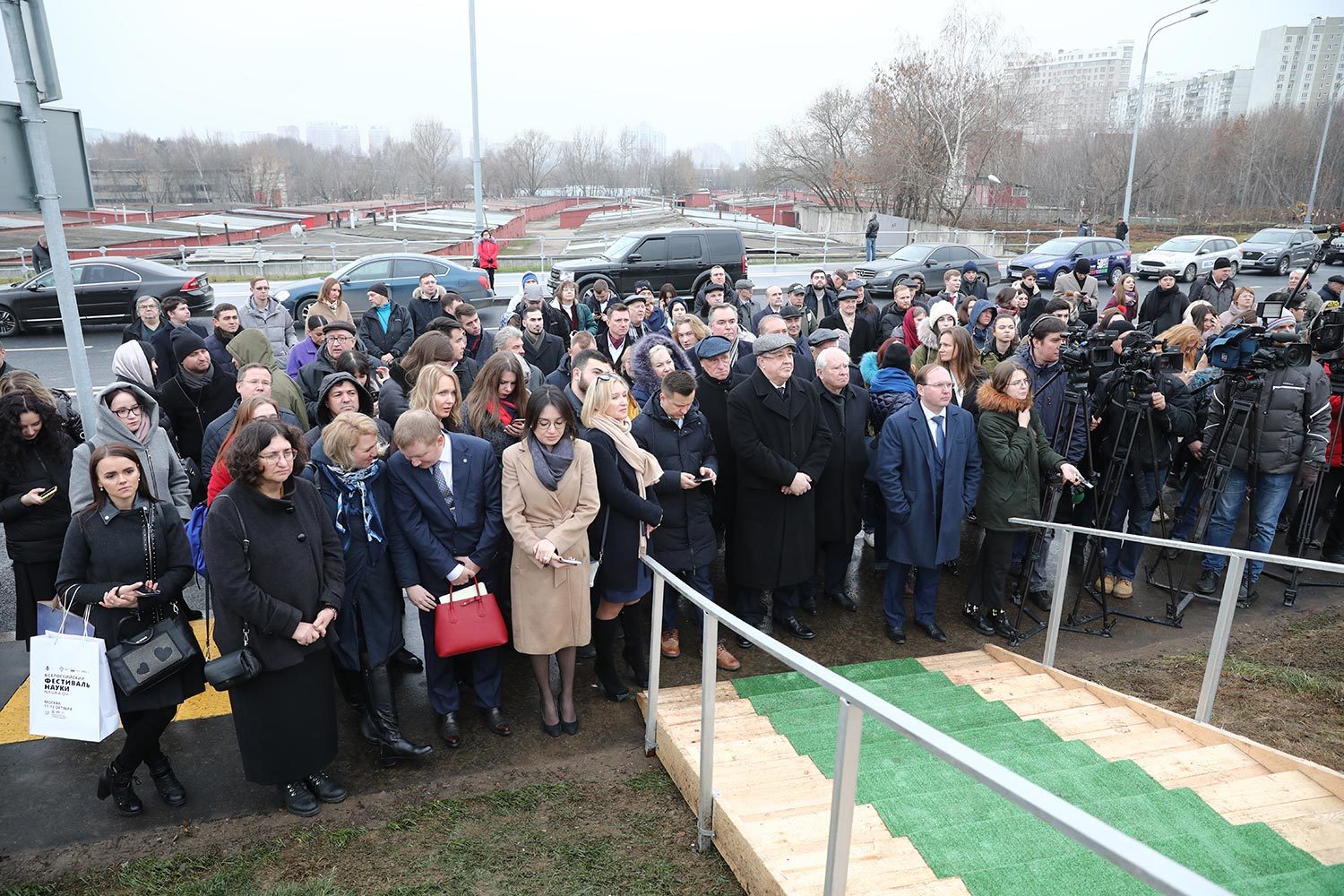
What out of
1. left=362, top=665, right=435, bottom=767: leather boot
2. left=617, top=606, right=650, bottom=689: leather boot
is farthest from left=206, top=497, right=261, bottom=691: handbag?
left=617, top=606, right=650, bottom=689: leather boot

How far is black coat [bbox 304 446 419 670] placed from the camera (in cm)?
400

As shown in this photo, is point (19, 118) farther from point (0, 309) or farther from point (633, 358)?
point (0, 309)

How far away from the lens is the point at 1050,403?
6133 millimetres

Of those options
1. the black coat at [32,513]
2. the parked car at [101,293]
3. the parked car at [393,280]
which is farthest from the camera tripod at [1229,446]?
the parked car at [101,293]

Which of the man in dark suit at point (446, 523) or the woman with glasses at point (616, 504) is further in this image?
the woman with glasses at point (616, 504)

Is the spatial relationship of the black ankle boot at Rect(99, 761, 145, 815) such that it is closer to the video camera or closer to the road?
the road

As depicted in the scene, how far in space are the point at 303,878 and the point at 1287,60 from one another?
477 feet

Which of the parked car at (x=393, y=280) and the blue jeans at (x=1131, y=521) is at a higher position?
the parked car at (x=393, y=280)

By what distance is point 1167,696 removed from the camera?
4.90 meters

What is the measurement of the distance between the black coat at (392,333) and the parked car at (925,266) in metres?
13.5

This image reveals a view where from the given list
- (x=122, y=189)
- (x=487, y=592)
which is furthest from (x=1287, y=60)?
(x=487, y=592)

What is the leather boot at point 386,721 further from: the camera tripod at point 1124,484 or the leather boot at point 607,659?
the camera tripod at point 1124,484

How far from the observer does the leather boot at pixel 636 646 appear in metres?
4.74

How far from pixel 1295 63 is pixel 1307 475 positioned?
137 metres
